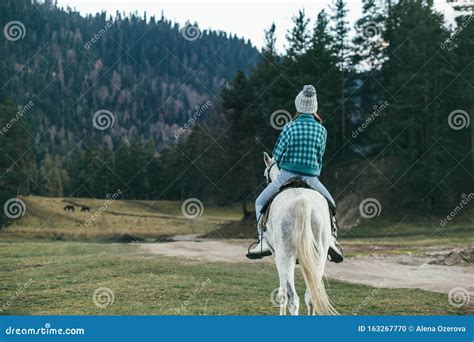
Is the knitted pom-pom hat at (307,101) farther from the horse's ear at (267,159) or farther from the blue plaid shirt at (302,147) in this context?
the horse's ear at (267,159)

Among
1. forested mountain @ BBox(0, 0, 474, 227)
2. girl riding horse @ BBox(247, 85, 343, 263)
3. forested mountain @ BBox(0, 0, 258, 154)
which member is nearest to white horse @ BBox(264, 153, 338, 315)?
girl riding horse @ BBox(247, 85, 343, 263)

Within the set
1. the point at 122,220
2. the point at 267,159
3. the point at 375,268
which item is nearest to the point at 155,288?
the point at 267,159

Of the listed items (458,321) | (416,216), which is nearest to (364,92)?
(416,216)

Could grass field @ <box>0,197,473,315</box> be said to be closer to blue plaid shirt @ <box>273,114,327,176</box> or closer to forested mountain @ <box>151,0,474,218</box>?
forested mountain @ <box>151,0,474,218</box>

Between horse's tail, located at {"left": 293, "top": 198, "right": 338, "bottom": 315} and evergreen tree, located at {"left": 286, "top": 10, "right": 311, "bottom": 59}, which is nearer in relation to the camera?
horse's tail, located at {"left": 293, "top": 198, "right": 338, "bottom": 315}

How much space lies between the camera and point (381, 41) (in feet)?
97.9

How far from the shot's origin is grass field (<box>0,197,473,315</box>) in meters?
12.0

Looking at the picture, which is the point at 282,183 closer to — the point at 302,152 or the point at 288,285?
the point at 302,152

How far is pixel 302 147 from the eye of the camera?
817 cm

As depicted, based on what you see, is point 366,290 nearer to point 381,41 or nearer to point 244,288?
point 244,288

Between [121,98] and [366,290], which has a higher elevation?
[121,98]

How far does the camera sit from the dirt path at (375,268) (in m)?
14.9

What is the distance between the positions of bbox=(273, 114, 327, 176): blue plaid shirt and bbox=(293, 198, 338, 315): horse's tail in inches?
34.8

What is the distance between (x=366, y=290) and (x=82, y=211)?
456 inches
